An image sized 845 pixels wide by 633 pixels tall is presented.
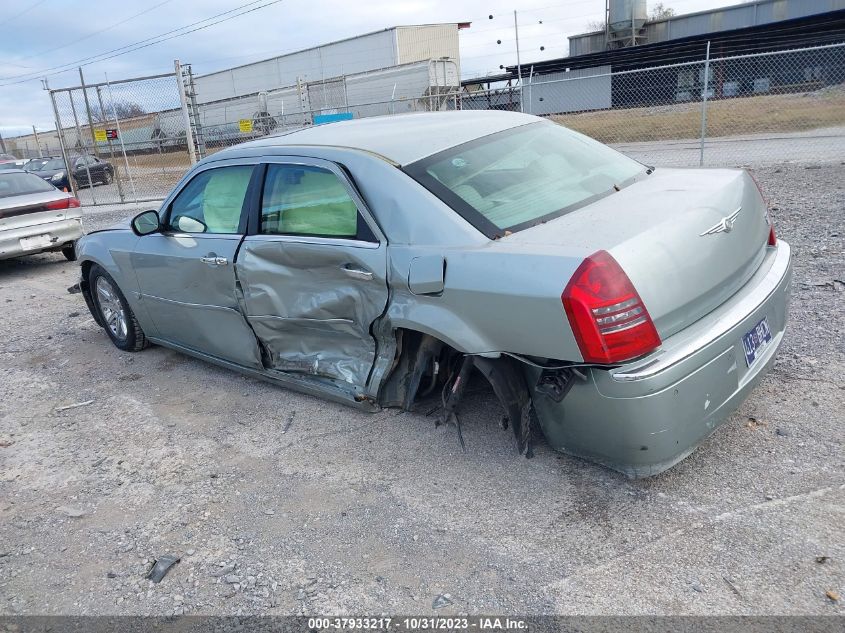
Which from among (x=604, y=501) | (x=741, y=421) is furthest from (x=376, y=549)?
(x=741, y=421)

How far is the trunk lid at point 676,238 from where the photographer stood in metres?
2.55

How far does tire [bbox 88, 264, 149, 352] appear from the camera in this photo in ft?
17.1

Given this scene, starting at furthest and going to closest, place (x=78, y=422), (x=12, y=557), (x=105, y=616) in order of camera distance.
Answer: (x=78, y=422) → (x=12, y=557) → (x=105, y=616)

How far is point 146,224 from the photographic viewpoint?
446cm

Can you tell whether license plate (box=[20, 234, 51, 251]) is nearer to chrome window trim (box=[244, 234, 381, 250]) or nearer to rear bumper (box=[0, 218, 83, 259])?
rear bumper (box=[0, 218, 83, 259])

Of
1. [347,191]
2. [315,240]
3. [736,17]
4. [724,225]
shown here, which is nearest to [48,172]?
[315,240]

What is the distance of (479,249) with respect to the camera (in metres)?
2.82

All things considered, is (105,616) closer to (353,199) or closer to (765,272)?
(353,199)

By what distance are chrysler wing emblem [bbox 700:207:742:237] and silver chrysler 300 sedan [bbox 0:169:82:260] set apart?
9087 millimetres

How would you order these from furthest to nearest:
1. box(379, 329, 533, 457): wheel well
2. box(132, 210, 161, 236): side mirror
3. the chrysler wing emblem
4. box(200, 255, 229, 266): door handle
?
1. box(132, 210, 161, 236): side mirror
2. box(200, 255, 229, 266): door handle
3. box(379, 329, 533, 457): wheel well
4. the chrysler wing emblem

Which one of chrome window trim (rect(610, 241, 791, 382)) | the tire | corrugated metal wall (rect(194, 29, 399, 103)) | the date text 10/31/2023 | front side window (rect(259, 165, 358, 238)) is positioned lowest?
the date text 10/31/2023

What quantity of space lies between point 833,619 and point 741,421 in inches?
51.2

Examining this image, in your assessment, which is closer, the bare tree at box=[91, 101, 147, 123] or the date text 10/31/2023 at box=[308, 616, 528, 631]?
the date text 10/31/2023 at box=[308, 616, 528, 631]

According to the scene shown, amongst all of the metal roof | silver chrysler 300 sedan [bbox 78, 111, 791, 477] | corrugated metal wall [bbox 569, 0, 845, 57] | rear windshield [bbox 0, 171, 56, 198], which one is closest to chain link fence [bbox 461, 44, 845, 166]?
the metal roof
